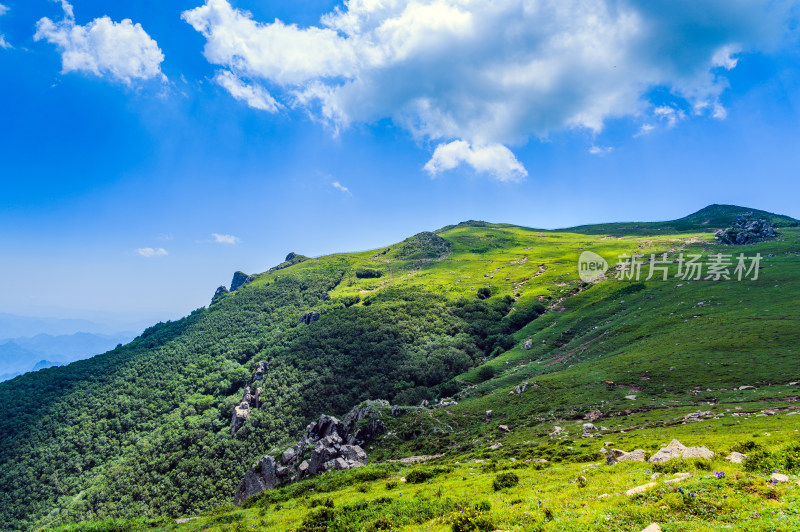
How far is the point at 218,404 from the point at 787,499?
506 feet

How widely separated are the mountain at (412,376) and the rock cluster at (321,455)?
4.36 m

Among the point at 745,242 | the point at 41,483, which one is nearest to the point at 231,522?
the point at 41,483

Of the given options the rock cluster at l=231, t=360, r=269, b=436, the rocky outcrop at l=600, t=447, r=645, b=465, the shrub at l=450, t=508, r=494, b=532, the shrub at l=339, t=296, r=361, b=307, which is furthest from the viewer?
the shrub at l=339, t=296, r=361, b=307

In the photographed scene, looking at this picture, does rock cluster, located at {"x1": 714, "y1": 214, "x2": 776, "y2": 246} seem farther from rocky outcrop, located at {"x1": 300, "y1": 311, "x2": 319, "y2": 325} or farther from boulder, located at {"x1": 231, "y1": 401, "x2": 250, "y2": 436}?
boulder, located at {"x1": 231, "y1": 401, "x2": 250, "y2": 436}

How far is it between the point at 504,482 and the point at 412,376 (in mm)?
90573

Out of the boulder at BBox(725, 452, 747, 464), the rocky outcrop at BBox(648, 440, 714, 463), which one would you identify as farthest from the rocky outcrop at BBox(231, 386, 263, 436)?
the boulder at BBox(725, 452, 747, 464)

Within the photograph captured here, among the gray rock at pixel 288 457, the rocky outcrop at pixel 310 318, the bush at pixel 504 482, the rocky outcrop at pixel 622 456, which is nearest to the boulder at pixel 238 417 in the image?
the rocky outcrop at pixel 310 318

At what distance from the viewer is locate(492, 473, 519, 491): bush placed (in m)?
20.6

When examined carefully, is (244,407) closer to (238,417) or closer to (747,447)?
(238,417)

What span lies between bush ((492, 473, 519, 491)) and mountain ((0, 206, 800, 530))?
11.7 metres

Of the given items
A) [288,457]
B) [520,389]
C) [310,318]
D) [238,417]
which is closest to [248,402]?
[238,417]

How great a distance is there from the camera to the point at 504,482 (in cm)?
2094

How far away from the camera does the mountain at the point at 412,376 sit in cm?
4881

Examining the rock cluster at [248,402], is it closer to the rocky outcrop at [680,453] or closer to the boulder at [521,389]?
the boulder at [521,389]
